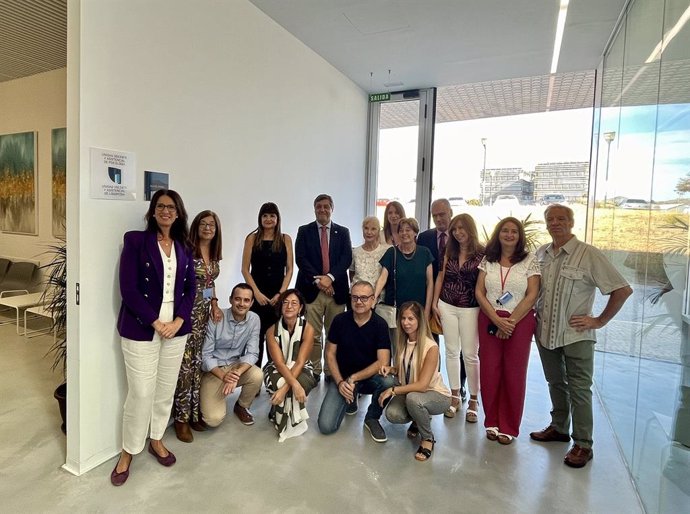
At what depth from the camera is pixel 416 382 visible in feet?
9.30

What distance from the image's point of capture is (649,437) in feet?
7.41

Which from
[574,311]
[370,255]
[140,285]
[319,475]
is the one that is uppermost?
[370,255]

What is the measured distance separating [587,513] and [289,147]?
381cm

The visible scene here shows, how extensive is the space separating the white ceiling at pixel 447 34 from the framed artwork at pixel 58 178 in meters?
3.40

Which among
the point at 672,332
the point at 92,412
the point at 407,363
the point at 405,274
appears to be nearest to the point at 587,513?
the point at 672,332

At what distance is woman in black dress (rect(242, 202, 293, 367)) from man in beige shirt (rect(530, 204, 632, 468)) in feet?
6.37

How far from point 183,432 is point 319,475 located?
996 mm

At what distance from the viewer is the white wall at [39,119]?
214 inches

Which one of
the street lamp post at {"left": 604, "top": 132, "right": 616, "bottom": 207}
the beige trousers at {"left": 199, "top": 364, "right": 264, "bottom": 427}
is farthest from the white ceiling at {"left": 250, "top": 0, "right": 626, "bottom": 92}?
the beige trousers at {"left": 199, "top": 364, "right": 264, "bottom": 427}

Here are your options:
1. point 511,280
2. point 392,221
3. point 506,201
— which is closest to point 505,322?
point 511,280

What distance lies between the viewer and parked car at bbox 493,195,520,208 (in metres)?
5.61

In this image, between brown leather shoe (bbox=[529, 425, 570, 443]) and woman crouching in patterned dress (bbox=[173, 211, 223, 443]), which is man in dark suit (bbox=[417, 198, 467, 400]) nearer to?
brown leather shoe (bbox=[529, 425, 570, 443])

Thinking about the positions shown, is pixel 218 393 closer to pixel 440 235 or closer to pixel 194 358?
pixel 194 358

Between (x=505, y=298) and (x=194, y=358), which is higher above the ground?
(x=505, y=298)
